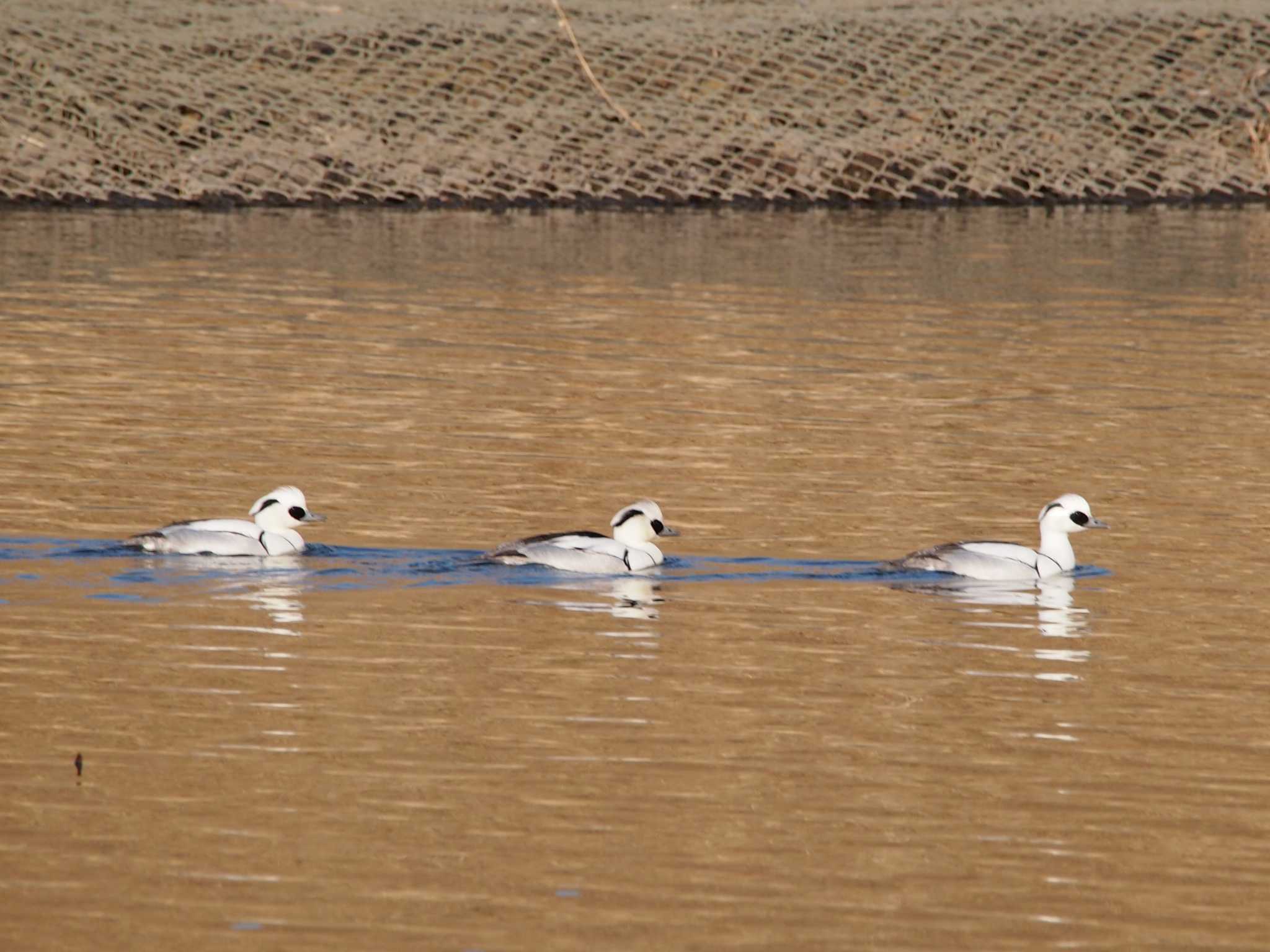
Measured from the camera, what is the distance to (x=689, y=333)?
24.6 m

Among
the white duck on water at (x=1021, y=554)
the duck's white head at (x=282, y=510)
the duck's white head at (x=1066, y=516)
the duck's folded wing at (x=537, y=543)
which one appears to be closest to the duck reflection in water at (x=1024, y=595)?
the white duck on water at (x=1021, y=554)

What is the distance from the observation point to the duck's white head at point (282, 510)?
1451 cm

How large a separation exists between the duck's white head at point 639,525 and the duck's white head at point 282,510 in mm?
1879

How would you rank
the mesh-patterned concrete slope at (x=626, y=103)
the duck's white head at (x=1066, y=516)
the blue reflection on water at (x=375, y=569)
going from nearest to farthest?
the blue reflection on water at (x=375, y=569)
the duck's white head at (x=1066, y=516)
the mesh-patterned concrete slope at (x=626, y=103)

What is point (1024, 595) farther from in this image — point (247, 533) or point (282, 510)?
point (247, 533)

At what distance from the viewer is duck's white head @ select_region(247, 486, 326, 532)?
571 inches

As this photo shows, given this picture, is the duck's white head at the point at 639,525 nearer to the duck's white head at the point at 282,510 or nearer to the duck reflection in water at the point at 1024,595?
the duck reflection in water at the point at 1024,595

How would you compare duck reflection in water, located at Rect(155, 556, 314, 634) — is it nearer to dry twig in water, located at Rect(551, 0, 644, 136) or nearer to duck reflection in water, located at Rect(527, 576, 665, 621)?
duck reflection in water, located at Rect(527, 576, 665, 621)

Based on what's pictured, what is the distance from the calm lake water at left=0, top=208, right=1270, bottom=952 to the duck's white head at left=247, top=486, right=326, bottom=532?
0.26 meters

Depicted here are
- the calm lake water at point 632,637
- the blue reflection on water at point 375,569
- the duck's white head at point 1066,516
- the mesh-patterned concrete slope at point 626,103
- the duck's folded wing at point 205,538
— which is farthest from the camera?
the mesh-patterned concrete slope at point 626,103

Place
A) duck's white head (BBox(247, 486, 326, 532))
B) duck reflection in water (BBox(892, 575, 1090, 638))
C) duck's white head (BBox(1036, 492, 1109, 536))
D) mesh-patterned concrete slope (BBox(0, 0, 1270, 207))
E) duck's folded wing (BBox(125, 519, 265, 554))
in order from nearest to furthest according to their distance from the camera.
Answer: duck reflection in water (BBox(892, 575, 1090, 638)), duck's folded wing (BBox(125, 519, 265, 554)), duck's white head (BBox(247, 486, 326, 532)), duck's white head (BBox(1036, 492, 1109, 536)), mesh-patterned concrete slope (BBox(0, 0, 1270, 207))

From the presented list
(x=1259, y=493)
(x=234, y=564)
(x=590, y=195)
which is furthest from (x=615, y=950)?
(x=590, y=195)

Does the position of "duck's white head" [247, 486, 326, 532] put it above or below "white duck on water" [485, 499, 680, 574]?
above

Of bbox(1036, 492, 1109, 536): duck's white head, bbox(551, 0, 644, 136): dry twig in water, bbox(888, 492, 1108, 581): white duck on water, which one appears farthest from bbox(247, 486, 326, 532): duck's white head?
bbox(551, 0, 644, 136): dry twig in water
